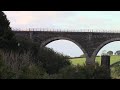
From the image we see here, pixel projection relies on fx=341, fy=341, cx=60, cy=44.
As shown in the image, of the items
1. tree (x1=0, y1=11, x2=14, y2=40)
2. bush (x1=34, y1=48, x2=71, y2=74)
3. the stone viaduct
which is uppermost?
the stone viaduct

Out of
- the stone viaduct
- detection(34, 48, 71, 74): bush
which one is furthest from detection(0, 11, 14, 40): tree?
the stone viaduct

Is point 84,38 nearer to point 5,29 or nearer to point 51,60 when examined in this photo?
point 51,60

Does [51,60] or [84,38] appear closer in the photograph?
[51,60]

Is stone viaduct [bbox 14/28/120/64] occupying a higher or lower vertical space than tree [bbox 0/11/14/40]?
higher

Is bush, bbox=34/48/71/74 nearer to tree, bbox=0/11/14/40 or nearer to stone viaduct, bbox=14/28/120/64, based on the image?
tree, bbox=0/11/14/40

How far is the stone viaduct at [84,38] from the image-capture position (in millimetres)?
41312

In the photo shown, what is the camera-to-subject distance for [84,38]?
1678 inches

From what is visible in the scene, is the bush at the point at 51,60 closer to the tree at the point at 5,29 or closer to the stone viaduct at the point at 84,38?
the tree at the point at 5,29

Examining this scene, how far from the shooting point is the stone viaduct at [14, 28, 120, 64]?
136 feet

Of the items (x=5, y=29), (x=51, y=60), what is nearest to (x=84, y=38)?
(x=51, y=60)
